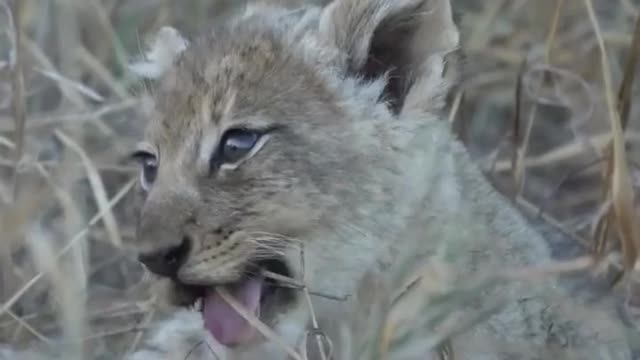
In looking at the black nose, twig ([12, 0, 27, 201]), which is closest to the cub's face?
the black nose

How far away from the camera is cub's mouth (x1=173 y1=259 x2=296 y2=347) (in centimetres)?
345

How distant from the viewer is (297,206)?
3506 millimetres

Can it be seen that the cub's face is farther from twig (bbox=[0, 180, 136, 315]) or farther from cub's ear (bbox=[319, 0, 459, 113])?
twig (bbox=[0, 180, 136, 315])

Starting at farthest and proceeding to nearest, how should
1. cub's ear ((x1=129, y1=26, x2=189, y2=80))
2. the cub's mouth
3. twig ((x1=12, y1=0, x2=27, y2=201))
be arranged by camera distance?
twig ((x1=12, y1=0, x2=27, y2=201)), cub's ear ((x1=129, y1=26, x2=189, y2=80)), the cub's mouth

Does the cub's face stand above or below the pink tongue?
above

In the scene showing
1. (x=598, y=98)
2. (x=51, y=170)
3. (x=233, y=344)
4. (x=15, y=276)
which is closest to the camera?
(x=233, y=344)

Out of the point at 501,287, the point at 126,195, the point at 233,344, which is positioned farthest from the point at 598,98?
the point at 233,344

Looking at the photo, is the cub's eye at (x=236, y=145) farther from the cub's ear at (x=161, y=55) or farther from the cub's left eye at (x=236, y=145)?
the cub's ear at (x=161, y=55)

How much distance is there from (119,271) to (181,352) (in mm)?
1014

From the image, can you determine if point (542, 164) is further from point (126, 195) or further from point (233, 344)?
point (233, 344)

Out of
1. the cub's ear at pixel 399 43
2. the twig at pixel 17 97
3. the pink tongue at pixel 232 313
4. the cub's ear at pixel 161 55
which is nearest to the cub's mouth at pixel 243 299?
the pink tongue at pixel 232 313

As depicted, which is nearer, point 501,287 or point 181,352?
point 501,287

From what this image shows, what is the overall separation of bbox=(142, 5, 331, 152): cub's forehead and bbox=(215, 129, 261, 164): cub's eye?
3cm

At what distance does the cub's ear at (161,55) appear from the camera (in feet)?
12.8
